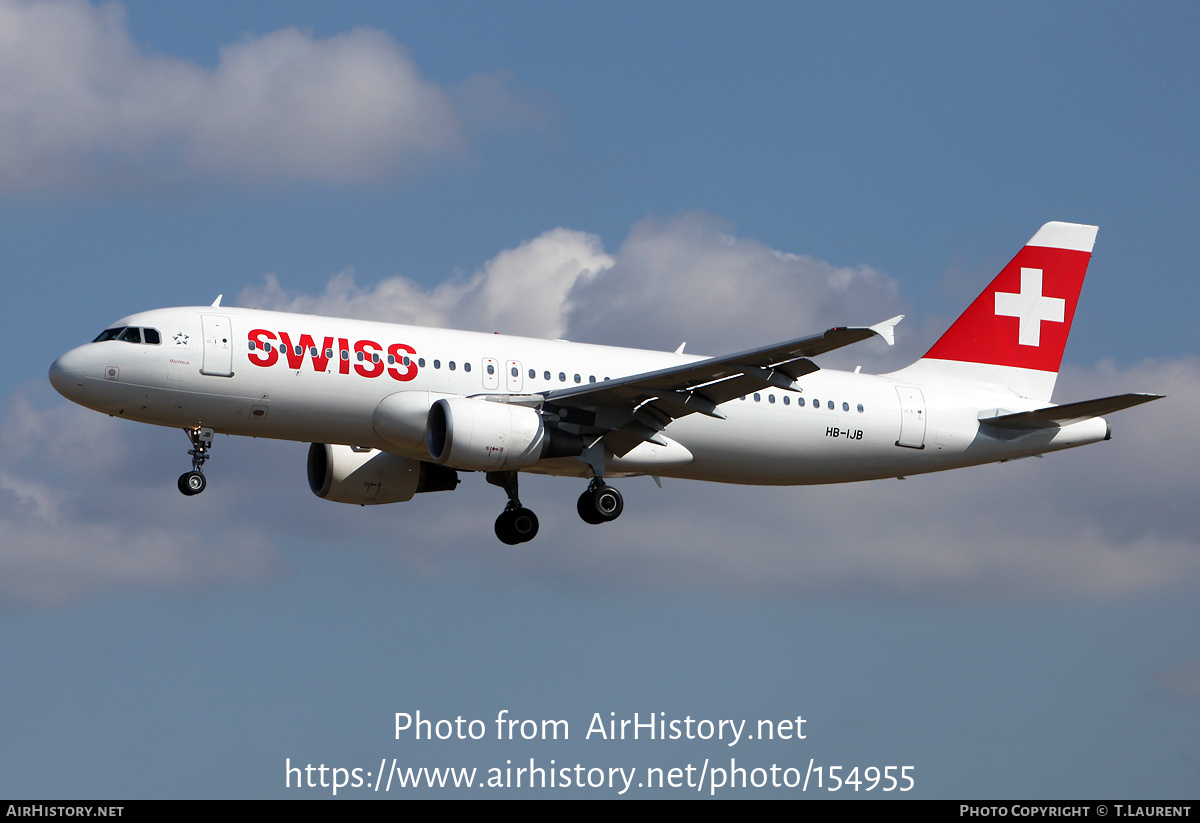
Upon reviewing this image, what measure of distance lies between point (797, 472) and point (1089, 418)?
7.91m

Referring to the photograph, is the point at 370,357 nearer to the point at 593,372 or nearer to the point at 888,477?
the point at 593,372

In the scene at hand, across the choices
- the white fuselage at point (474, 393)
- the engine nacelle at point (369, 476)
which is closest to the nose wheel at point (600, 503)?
the white fuselage at point (474, 393)

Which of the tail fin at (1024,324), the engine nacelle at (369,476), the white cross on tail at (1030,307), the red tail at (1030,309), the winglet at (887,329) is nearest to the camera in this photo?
the winglet at (887,329)

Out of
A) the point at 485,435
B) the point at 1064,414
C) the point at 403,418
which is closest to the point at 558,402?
the point at 485,435

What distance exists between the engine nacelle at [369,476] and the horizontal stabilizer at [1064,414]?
14526 mm

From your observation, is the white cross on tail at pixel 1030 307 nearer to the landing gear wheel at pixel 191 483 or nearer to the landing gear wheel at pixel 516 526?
the landing gear wheel at pixel 516 526

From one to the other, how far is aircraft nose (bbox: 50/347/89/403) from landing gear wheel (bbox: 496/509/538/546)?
11089mm

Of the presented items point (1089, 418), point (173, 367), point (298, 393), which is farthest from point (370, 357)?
point (1089, 418)

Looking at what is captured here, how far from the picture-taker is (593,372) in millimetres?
37250

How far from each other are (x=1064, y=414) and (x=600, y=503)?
12134 mm

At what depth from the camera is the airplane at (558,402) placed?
33688 millimetres

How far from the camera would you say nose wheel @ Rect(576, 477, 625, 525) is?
36906 millimetres

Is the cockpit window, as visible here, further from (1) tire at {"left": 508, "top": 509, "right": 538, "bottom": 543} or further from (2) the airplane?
(1) tire at {"left": 508, "top": 509, "right": 538, "bottom": 543}

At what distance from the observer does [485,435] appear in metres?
34.2
